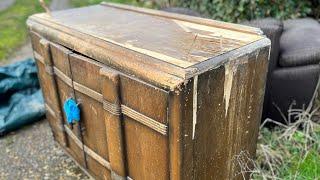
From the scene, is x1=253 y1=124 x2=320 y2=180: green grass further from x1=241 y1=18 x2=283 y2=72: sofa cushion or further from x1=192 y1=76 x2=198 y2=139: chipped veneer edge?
x1=192 y1=76 x2=198 y2=139: chipped veneer edge

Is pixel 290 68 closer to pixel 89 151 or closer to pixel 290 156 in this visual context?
pixel 290 156

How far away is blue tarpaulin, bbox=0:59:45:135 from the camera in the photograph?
10.8ft

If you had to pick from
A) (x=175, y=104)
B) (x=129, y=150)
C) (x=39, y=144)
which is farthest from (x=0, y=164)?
(x=175, y=104)

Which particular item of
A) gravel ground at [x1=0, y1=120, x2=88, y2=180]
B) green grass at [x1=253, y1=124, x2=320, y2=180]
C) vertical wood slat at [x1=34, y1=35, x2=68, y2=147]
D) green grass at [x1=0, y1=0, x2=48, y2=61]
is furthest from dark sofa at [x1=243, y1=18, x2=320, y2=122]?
green grass at [x1=0, y1=0, x2=48, y2=61]

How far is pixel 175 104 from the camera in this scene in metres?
1.39

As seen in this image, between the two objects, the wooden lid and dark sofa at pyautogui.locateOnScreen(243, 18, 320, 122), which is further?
dark sofa at pyautogui.locateOnScreen(243, 18, 320, 122)

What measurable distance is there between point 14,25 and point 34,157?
417 centimetres

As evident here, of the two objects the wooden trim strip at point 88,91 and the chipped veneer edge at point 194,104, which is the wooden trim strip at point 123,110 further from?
the chipped veneer edge at point 194,104

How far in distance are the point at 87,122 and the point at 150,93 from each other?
30.7 inches

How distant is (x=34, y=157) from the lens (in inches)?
115

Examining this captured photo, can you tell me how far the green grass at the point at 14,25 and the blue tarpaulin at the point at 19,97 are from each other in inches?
63.4

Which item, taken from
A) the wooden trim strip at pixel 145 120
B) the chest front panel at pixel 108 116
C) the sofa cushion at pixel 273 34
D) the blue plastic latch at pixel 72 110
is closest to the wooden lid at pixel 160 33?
the chest front panel at pixel 108 116

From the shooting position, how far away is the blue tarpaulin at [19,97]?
3299 mm

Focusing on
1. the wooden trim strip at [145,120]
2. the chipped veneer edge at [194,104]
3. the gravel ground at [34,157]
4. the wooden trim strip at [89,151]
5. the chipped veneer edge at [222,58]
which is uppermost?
the chipped veneer edge at [222,58]
